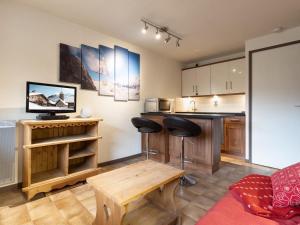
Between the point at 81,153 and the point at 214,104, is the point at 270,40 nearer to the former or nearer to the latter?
the point at 214,104

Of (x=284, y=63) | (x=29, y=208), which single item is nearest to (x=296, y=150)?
(x=284, y=63)

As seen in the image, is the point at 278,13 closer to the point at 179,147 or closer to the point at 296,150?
the point at 296,150

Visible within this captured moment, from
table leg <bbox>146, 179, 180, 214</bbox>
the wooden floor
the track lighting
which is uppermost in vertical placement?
the track lighting

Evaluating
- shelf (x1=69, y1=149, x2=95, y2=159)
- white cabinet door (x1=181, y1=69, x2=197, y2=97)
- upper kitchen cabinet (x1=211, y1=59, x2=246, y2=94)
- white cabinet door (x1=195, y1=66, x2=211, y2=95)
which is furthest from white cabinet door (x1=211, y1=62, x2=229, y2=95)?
shelf (x1=69, y1=149, x2=95, y2=159)

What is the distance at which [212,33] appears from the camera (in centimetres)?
320

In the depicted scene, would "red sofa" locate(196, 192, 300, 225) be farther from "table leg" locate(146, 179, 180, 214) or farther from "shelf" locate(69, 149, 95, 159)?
"shelf" locate(69, 149, 95, 159)

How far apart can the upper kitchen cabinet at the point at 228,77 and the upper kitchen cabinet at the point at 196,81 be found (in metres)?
0.17

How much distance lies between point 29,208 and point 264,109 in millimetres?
3958

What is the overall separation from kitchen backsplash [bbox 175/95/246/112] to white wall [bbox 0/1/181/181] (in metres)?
2.12

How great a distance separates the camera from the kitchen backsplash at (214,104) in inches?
174

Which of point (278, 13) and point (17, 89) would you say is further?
point (278, 13)

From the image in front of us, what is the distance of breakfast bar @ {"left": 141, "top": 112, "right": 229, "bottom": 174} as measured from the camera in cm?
289

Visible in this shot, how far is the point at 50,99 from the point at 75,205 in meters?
1.45

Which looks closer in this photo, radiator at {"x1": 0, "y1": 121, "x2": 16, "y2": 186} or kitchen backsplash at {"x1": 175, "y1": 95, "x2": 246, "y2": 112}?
radiator at {"x1": 0, "y1": 121, "x2": 16, "y2": 186}
